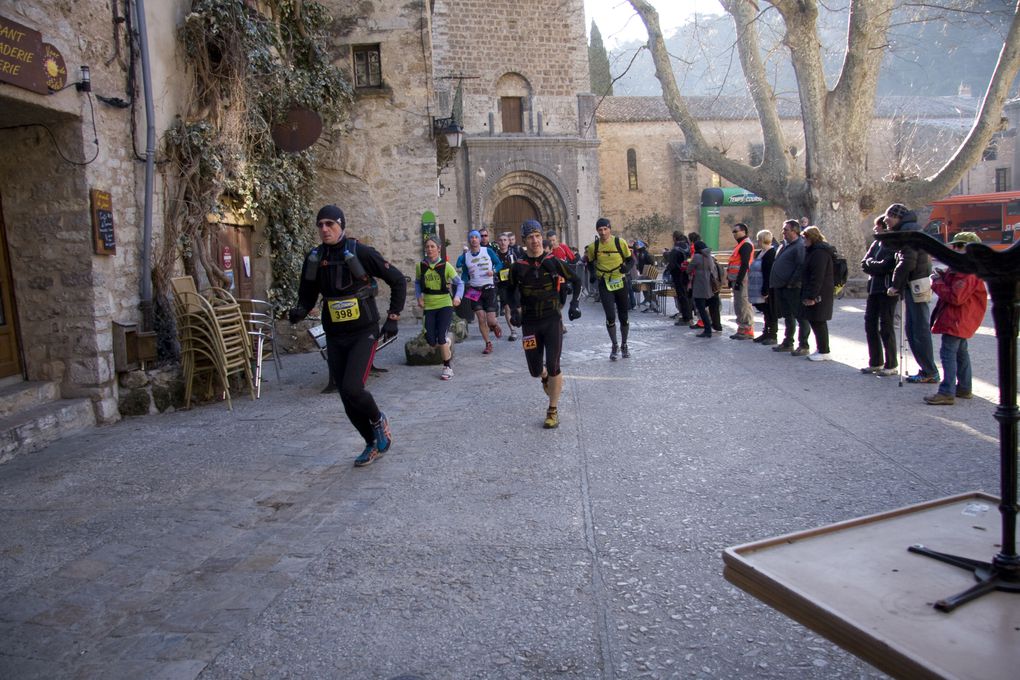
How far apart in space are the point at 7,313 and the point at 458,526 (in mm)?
5665

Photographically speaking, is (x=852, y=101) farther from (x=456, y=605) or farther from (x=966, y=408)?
(x=456, y=605)

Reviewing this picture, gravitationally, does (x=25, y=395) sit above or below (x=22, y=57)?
below

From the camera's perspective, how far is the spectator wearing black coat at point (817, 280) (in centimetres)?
947

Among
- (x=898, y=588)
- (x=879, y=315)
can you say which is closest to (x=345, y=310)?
(x=898, y=588)

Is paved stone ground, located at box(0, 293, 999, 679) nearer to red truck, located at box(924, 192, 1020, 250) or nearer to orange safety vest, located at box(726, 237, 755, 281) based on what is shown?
orange safety vest, located at box(726, 237, 755, 281)

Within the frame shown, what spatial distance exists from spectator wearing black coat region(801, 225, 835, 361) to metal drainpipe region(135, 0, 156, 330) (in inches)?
307

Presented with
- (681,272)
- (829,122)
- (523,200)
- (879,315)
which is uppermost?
(829,122)

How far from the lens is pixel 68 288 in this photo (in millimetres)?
7234

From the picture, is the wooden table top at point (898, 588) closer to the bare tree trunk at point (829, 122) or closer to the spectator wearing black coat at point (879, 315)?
the spectator wearing black coat at point (879, 315)

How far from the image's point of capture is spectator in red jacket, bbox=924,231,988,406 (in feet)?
21.9

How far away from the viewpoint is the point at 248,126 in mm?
10656

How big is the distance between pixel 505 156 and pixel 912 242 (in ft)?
100

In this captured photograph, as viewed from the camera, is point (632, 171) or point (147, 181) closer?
point (147, 181)

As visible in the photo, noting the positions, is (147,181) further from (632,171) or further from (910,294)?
(632,171)
